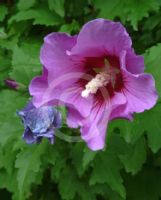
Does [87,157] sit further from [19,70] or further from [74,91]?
[19,70]

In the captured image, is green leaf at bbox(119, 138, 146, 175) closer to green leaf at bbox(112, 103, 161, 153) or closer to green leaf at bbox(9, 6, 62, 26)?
green leaf at bbox(112, 103, 161, 153)

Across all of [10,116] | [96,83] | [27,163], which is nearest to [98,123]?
[96,83]

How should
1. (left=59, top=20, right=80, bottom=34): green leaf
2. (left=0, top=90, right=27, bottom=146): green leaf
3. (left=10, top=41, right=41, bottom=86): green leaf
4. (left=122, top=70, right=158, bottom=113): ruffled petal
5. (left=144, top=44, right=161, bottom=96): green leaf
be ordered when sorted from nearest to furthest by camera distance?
(left=122, top=70, right=158, bottom=113): ruffled petal < (left=144, top=44, right=161, bottom=96): green leaf < (left=0, top=90, right=27, bottom=146): green leaf < (left=10, top=41, right=41, bottom=86): green leaf < (left=59, top=20, right=80, bottom=34): green leaf

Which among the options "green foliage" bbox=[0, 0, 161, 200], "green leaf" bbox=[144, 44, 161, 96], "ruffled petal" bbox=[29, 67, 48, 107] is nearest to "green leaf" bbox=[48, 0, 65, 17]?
"green foliage" bbox=[0, 0, 161, 200]

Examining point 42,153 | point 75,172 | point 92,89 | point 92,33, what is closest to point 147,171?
point 75,172

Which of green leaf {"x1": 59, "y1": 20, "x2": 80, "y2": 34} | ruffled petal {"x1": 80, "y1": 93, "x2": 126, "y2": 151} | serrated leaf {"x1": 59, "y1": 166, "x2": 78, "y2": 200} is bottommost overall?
serrated leaf {"x1": 59, "y1": 166, "x2": 78, "y2": 200}

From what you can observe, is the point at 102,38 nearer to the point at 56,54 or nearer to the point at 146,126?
the point at 56,54

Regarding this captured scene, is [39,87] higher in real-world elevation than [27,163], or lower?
higher
